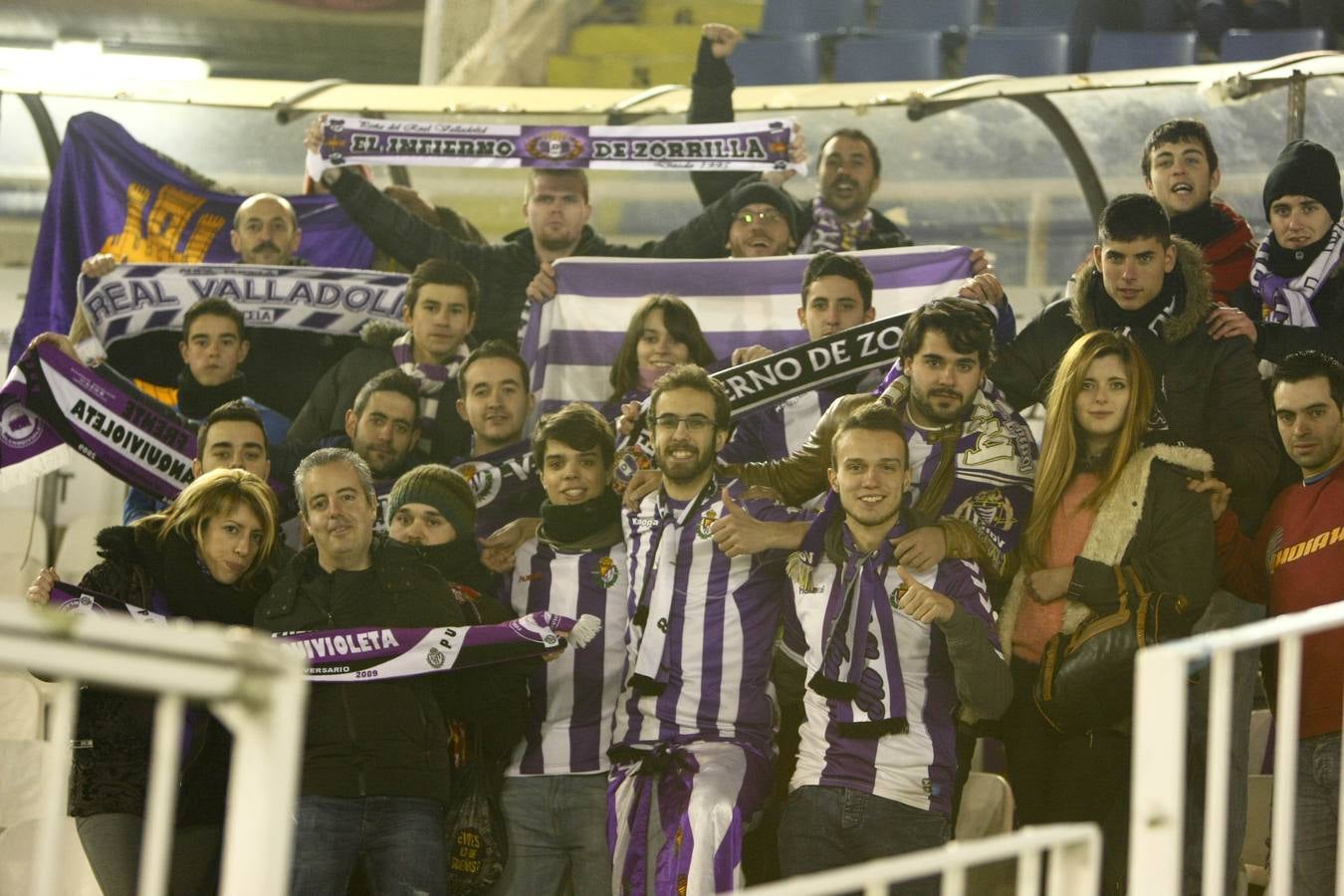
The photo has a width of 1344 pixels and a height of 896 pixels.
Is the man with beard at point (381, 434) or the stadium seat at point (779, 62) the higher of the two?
the stadium seat at point (779, 62)

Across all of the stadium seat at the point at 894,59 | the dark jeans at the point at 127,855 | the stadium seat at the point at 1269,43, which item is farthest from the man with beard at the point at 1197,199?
the stadium seat at the point at 894,59

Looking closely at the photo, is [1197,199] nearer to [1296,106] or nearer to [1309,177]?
[1309,177]

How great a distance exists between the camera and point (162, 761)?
6.10ft

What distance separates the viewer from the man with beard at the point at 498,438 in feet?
17.3

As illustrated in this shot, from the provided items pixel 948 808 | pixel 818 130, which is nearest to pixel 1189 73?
pixel 818 130

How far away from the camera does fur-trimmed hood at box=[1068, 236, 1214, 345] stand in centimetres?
471

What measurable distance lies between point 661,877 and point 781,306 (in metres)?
2.18

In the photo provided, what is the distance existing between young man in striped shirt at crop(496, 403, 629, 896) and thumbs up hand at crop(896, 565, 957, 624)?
2.82 ft

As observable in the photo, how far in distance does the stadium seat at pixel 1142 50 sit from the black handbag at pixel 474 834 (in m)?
7.08

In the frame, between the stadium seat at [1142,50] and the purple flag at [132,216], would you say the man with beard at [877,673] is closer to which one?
the purple flag at [132,216]

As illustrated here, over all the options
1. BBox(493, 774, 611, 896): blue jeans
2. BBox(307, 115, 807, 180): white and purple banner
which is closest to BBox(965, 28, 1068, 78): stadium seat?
BBox(307, 115, 807, 180): white and purple banner

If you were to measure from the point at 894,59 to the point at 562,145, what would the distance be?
4.82 meters

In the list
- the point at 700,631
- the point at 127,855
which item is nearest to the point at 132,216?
the point at 127,855

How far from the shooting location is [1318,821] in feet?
13.1
